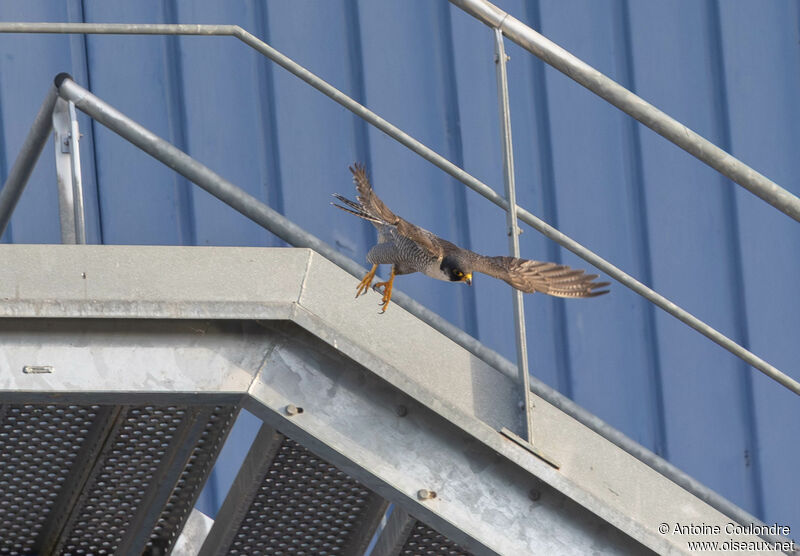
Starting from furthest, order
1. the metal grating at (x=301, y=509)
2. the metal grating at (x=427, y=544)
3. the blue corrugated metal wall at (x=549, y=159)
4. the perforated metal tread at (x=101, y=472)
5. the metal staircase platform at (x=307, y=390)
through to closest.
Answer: the blue corrugated metal wall at (x=549, y=159)
the metal grating at (x=427, y=544)
the metal grating at (x=301, y=509)
the perforated metal tread at (x=101, y=472)
the metal staircase platform at (x=307, y=390)

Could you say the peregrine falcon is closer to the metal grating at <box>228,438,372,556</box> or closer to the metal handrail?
the metal handrail

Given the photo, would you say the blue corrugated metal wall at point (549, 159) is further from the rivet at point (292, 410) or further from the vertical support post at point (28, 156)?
the rivet at point (292, 410)

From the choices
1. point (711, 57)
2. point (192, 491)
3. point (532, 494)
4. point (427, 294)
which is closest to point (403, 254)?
point (532, 494)

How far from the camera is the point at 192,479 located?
7.70 feet

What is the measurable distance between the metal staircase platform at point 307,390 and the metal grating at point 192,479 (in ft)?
0.04

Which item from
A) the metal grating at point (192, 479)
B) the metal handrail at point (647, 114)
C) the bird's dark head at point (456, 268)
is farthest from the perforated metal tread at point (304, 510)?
the metal handrail at point (647, 114)

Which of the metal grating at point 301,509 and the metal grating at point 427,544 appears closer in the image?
the metal grating at point 301,509

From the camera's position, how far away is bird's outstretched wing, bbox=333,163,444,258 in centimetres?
197

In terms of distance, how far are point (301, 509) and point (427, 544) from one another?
0.31 metres

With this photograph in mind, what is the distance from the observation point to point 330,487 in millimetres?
2314

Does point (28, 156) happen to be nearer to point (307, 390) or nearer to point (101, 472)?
point (101, 472)

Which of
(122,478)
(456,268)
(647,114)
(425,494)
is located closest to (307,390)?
(425,494)

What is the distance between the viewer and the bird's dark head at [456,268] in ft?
6.54

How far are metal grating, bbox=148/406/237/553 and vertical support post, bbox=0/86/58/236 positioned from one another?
810mm
